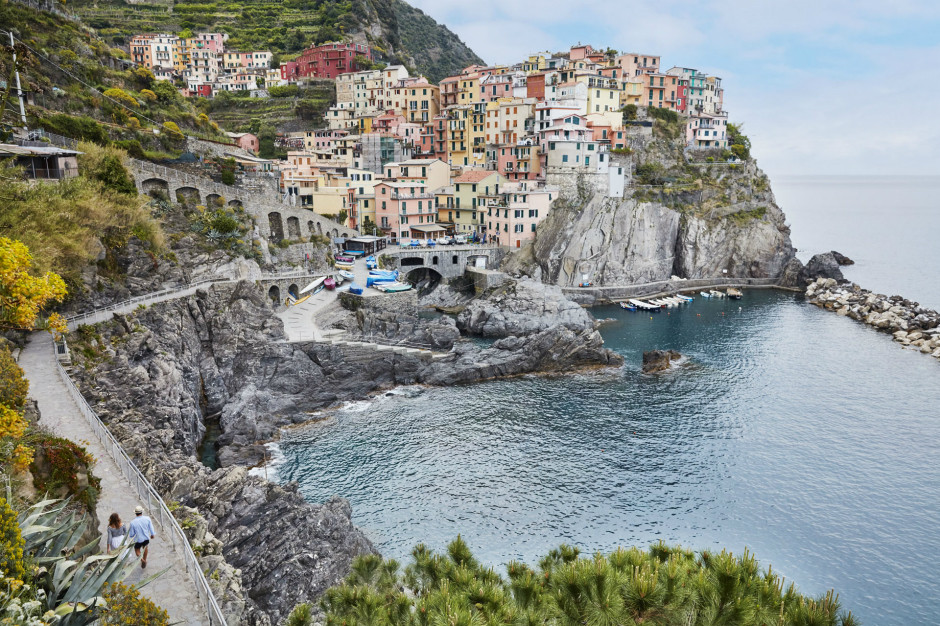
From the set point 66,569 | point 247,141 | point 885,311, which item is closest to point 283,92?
point 247,141

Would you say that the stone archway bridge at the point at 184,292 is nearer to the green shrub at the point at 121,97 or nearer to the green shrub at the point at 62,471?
the green shrub at the point at 62,471

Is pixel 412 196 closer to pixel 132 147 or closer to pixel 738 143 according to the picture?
pixel 132 147

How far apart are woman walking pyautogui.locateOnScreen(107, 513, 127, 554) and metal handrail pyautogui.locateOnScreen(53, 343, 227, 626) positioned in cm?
123

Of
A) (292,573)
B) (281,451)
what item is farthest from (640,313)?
(292,573)

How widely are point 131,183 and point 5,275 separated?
32.2 m

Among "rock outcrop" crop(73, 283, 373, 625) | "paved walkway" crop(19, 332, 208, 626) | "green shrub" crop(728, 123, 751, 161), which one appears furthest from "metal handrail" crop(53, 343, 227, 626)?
"green shrub" crop(728, 123, 751, 161)

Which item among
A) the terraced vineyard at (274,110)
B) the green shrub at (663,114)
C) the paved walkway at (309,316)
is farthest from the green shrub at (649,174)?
the terraced vineyard at (274,110)

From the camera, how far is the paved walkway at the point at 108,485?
12781 mm

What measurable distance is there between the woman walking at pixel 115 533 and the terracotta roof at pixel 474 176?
69.7m

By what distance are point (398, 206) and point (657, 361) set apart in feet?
128

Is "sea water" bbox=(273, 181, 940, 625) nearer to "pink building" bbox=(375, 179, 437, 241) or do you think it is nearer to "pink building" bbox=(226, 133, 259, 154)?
"pink building" bbox=(375, 179, 437, 241)

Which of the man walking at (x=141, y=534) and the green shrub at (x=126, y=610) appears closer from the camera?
the green shrub at (x=126, y=610)

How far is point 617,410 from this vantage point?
42875mm

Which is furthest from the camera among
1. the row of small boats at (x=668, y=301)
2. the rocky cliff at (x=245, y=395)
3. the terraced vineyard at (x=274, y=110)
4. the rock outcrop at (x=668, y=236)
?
the terraced vineyard at (x=274, y=110)
